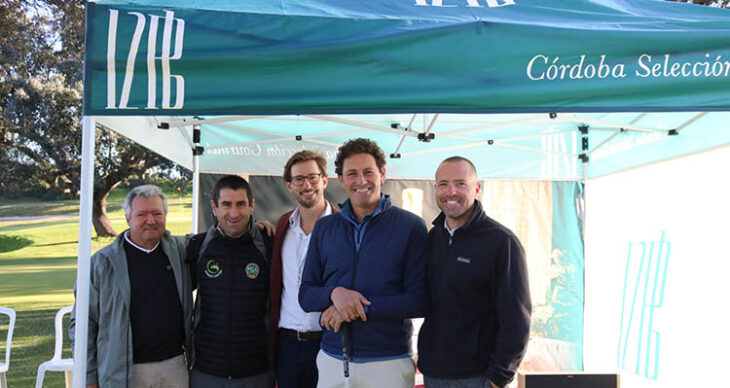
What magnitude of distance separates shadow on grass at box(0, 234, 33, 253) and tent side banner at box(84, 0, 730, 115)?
63.7 ft

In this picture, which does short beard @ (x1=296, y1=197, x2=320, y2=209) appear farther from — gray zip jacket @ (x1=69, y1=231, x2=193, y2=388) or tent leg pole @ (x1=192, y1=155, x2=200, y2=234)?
tent leg pole @ (x1=192, y1=155, x2=200, y2=234)

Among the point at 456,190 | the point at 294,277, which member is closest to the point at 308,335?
the point at 294,277

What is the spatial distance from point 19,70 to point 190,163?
38.2ft

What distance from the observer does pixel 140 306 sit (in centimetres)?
245

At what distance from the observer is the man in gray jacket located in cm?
238

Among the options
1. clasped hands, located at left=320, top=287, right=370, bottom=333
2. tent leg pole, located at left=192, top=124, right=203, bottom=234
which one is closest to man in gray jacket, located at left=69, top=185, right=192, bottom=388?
clasped hands, located at left=320, top=287, right=370, bottom=333

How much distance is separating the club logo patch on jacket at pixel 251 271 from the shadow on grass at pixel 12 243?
18.9 metres

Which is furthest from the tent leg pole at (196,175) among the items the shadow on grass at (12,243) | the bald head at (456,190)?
the shadow on grass at (12,243)

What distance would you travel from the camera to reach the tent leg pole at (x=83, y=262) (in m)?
2.12

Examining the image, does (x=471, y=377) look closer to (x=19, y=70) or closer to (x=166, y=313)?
(x=166, y=313)

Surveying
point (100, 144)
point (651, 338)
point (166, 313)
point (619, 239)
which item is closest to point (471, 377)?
point (166, 313)

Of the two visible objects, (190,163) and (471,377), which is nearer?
(471,377)

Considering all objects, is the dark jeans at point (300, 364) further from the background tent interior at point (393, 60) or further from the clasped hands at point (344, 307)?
the background tent interior at point (393, 60)

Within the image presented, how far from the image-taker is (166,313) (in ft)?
8.16
